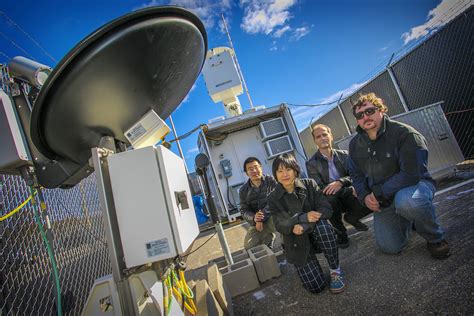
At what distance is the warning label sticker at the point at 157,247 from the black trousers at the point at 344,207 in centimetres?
179

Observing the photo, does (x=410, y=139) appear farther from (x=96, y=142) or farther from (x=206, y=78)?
(x=206, y=78)

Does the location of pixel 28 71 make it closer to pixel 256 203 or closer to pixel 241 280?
pixel 241 280

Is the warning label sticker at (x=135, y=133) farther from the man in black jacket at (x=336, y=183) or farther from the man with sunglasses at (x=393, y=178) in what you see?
the man in black jacket at (x=336, y=183)

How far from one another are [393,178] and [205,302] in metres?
1.51

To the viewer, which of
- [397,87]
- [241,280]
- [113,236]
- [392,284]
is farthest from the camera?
[397,87]

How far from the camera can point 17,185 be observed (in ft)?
6.84

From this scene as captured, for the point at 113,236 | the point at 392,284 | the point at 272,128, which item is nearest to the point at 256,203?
the point at 392,284

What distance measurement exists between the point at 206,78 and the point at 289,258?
489cm

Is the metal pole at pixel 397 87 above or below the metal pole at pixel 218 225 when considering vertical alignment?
above

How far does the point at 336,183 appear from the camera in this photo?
2.39 meters

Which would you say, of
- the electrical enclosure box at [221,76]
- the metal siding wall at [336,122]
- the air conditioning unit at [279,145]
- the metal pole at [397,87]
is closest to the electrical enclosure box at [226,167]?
the air conditioning unit at [279,145]

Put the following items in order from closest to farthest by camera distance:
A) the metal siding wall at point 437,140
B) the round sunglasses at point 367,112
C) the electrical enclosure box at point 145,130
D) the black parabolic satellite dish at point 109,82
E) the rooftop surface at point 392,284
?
1. the black parabolic satellite dish at point 109,82
2. the rooftop surface at point 392,284
3. the electrical enclosure box at point 145,130
4. the round sunglasses at point 367,112
5. the metal siding wall at point 437,140

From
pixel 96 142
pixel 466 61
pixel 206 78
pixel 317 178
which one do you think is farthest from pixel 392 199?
pixel 466 61

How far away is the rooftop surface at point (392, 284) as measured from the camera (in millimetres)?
1258
